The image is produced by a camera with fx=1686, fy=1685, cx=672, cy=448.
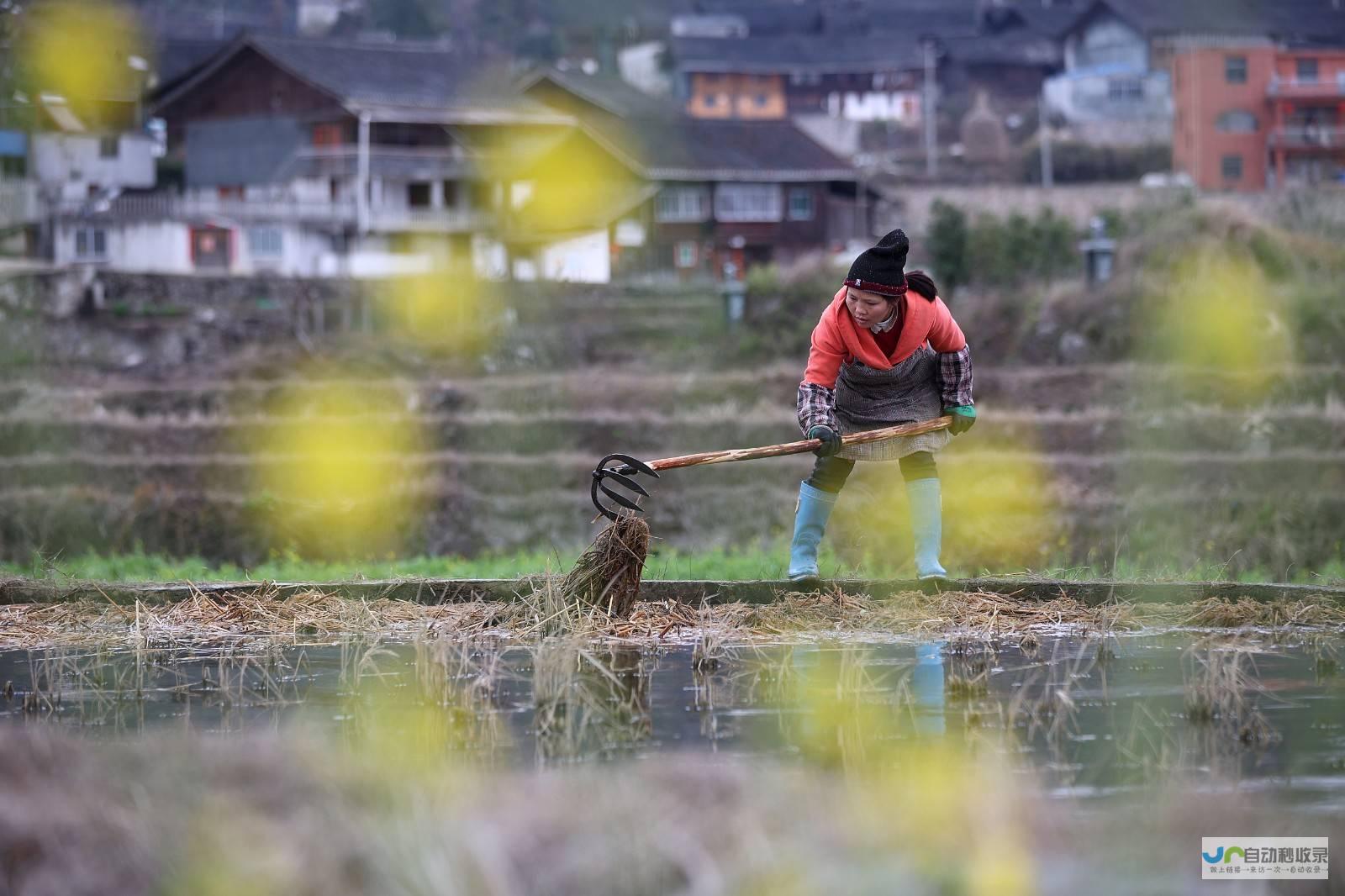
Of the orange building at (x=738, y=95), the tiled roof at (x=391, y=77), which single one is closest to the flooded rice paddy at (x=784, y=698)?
the tiled roof at (x=391, y=77)

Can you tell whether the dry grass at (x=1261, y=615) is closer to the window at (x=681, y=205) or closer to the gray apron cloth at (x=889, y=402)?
the gray apron cloth at (x=889, y=402)

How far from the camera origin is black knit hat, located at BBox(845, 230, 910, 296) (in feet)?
23.3

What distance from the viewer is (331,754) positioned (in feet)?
13.5

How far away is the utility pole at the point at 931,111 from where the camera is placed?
194 ft

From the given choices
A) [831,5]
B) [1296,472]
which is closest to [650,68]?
[831,5]

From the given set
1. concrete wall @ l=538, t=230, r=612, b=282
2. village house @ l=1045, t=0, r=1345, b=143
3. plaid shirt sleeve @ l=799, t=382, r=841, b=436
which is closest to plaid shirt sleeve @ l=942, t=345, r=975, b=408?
plaid shirt sleeve @ l=799, t=382, r=841, b=436

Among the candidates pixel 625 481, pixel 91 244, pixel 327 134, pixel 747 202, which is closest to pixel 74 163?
pixel 91 244

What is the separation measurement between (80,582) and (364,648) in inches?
83.8

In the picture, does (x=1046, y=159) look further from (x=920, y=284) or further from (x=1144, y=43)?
(x=920, y=284)

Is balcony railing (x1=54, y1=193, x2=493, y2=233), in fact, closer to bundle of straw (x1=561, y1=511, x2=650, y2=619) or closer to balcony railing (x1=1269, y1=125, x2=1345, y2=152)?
balcony railing (x1=1269, y1=125, x2=1345, y2=152)

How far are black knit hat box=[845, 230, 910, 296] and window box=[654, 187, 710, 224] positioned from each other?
41493 mm

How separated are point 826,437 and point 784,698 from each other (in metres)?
2.00

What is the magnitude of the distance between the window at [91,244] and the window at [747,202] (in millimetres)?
16956

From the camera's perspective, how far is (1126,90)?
5912 centimetres
